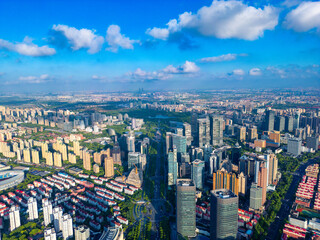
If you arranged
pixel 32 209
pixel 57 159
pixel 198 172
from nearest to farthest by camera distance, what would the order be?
pixel 32 209
pixel 198 172
pixel 57 159

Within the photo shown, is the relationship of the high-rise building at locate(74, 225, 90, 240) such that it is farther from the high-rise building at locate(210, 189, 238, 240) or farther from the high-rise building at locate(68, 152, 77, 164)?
the high-rise building at locate(68, 152, 77, 164)

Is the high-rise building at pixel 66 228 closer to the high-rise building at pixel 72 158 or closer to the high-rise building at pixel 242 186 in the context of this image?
the high-rise building at pixel 242 186

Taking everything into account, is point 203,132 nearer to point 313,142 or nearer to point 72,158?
point 313,142

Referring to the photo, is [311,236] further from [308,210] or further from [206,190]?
[206,190]

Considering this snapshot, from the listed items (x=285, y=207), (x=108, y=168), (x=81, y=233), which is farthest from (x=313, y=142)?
(x=81, y=233)

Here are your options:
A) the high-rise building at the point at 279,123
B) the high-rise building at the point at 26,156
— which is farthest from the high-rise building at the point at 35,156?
the high-rise building at the point at 279,123

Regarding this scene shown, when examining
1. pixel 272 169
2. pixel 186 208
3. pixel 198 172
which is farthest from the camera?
pixel 272 169
